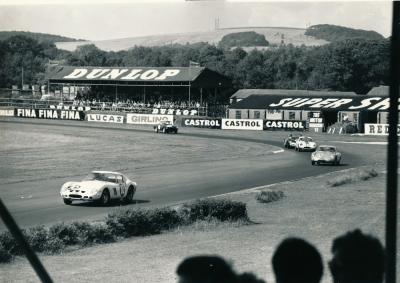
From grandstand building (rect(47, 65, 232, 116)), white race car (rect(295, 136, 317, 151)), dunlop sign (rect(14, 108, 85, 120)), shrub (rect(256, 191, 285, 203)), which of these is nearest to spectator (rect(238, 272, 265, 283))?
shrub (rect(256, 191, 285, 203))

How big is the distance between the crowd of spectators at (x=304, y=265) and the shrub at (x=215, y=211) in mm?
13779

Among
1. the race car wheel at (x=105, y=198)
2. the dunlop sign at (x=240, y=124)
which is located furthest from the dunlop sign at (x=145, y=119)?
the race car wheel at (x=105, y=198)

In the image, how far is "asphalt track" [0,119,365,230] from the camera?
20781mm

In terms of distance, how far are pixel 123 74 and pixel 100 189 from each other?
7055 centimetres

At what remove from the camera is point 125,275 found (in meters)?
12.6

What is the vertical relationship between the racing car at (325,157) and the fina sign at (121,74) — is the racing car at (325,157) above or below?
below

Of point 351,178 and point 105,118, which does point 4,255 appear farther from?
point 105,118

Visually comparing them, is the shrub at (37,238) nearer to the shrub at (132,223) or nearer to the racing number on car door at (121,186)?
the shrub at (132,223)

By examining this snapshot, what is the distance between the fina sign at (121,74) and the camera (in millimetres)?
90125

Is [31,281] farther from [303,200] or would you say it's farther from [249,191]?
[249,191]

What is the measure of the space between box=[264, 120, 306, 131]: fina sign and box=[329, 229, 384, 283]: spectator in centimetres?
6888

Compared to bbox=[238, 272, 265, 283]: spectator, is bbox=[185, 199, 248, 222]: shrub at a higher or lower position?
lower

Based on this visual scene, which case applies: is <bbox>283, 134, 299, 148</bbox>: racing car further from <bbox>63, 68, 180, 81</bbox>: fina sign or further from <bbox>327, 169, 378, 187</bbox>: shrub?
<bbox>63, 68, 180, 81</bbox>: fina sign

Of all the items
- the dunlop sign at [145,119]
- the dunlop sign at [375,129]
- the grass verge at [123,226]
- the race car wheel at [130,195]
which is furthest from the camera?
the dunlop sign at [145,119]
